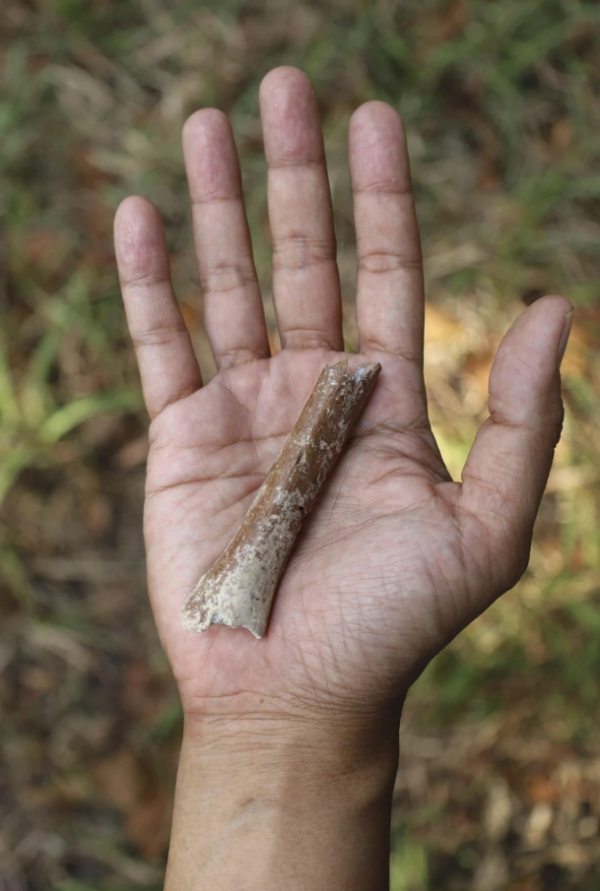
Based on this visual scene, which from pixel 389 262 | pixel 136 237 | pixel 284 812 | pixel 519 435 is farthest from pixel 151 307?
pixel 284 812

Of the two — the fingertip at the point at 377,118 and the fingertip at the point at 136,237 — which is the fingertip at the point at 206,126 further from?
the fingertip at the point at 377,118

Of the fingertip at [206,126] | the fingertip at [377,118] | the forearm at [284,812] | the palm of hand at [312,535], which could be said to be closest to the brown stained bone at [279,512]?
the palm of hand at [312,535]

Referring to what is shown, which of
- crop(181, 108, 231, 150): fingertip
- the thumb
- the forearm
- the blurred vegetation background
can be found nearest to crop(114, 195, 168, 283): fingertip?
crop(181, 108, 231, 150): fingertip

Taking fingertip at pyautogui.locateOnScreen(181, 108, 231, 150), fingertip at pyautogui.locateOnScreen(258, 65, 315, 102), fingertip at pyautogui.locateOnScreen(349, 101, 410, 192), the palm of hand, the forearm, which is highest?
fingertip at pyautogui.locateOnScreen(258, 65, 315, 102)

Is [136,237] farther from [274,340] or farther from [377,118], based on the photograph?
[274,340]

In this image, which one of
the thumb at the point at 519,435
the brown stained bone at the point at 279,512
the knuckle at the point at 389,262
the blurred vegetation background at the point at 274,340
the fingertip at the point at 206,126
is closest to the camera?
the thumb at the point at 519,435

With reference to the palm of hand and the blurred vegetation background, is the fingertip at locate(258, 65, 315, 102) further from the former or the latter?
the blurred vegetation background

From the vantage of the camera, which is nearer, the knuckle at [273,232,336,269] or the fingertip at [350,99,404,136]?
the fingertip at [350,99,404,136]

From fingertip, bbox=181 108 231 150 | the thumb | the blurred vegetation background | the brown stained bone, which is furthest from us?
the blurred vegetation background
